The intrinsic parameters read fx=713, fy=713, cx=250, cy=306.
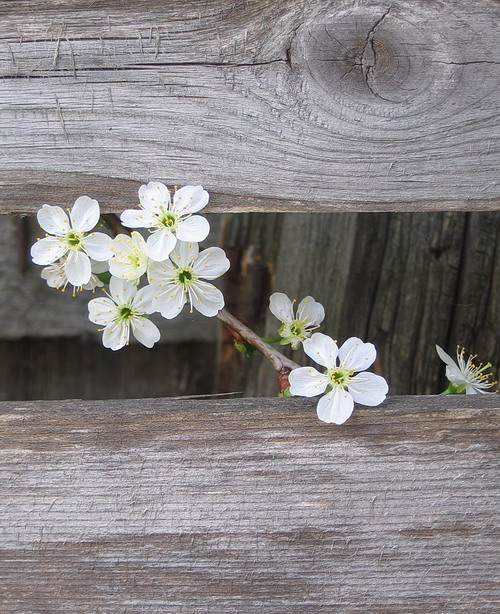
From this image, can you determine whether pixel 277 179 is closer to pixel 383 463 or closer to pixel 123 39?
pixel 123 39

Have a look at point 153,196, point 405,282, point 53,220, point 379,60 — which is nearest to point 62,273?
point 53,220

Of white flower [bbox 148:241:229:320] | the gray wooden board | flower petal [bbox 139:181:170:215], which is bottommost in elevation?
the gray wooden board

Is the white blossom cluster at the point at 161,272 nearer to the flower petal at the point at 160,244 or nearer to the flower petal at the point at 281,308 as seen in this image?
the flower petal at the point at 160,244

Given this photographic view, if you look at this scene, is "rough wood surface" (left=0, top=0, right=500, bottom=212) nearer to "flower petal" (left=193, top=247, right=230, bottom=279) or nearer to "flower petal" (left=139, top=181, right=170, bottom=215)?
"flower petal" (left=139, top=181, right=170, bottom=215)

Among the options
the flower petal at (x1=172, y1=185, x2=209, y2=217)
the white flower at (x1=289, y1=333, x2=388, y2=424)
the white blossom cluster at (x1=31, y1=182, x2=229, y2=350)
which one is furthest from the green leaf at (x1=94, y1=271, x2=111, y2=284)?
the white flower at (x1=289, y1=333, x2=388, y2=424)

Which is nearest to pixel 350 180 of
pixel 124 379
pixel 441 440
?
pixel 441 440

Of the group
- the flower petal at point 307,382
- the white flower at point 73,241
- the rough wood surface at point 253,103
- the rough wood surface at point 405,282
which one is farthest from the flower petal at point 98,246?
the rough wood surface at point 405,282

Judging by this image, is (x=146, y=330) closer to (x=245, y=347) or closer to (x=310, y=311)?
(x=245, y=347)
